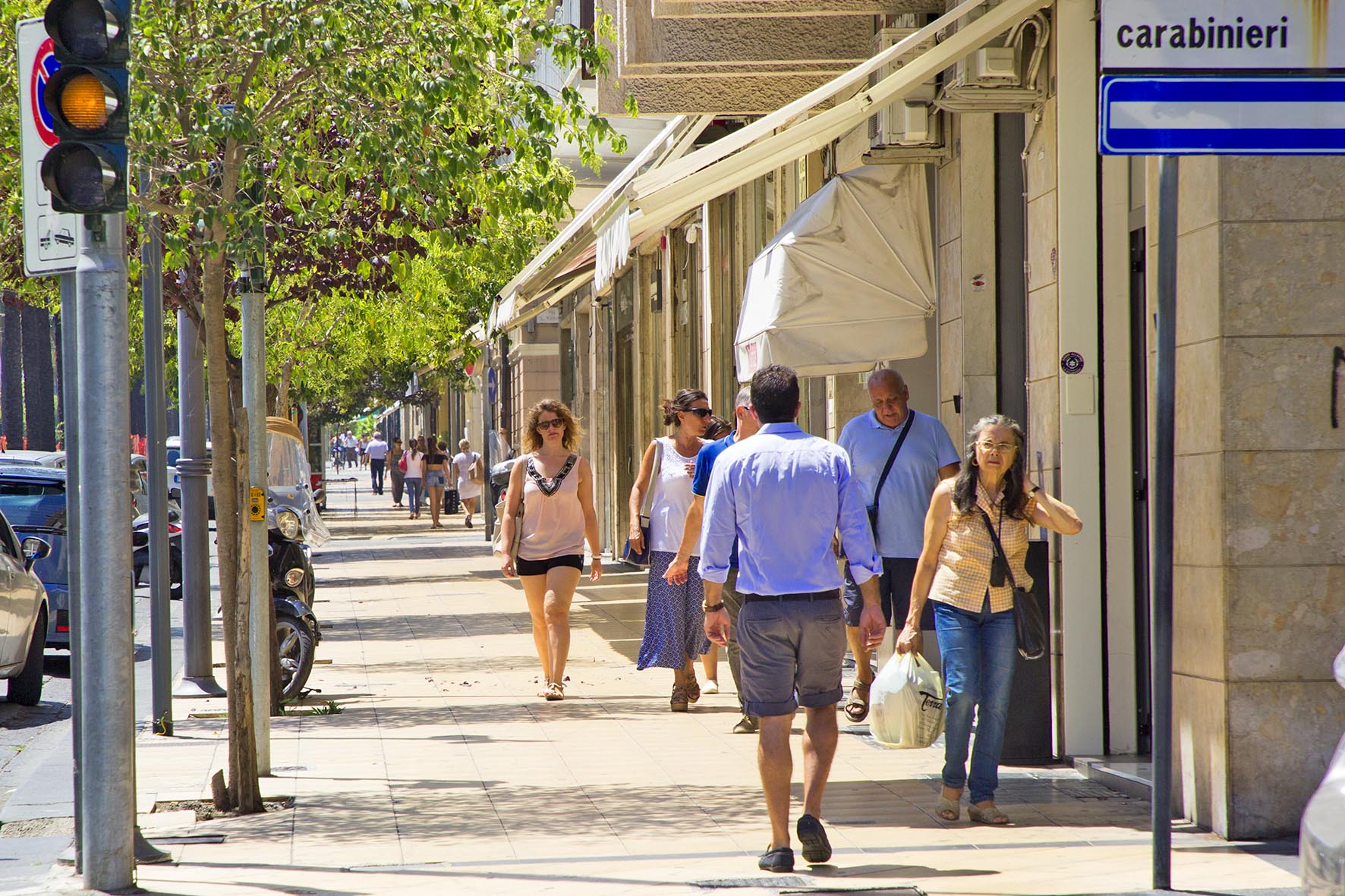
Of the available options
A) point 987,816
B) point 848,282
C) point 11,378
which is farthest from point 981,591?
point 11,378

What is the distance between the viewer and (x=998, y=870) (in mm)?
6082

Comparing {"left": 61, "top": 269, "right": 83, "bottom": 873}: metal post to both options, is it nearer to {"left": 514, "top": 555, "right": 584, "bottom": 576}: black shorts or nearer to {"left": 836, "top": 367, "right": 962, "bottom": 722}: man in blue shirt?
{"left": 514, "top": 555, "right": 584, "bottom": 576}: black shorts

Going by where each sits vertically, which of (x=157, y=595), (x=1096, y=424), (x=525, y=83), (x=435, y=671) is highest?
(x=525, y=83)

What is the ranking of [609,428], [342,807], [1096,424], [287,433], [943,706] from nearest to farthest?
1. [943,706]
2. [342,807]
3. [1096,424]
4. [287,433]
5. [609,428]

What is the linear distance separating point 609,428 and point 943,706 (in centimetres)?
1895

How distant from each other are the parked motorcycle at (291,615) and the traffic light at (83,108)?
16.0 ft

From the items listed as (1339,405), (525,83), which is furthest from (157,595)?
(1339,405)

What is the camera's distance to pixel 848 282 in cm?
1051

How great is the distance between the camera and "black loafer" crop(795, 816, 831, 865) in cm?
612

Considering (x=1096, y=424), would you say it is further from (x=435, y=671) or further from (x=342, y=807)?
(x=435, y=671)

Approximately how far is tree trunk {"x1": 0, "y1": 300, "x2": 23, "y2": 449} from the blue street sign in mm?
42315

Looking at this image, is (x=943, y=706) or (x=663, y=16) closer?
(x=943, y=706)

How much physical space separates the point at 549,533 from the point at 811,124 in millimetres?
3374

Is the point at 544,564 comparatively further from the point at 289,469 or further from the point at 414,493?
the point at 414,493
